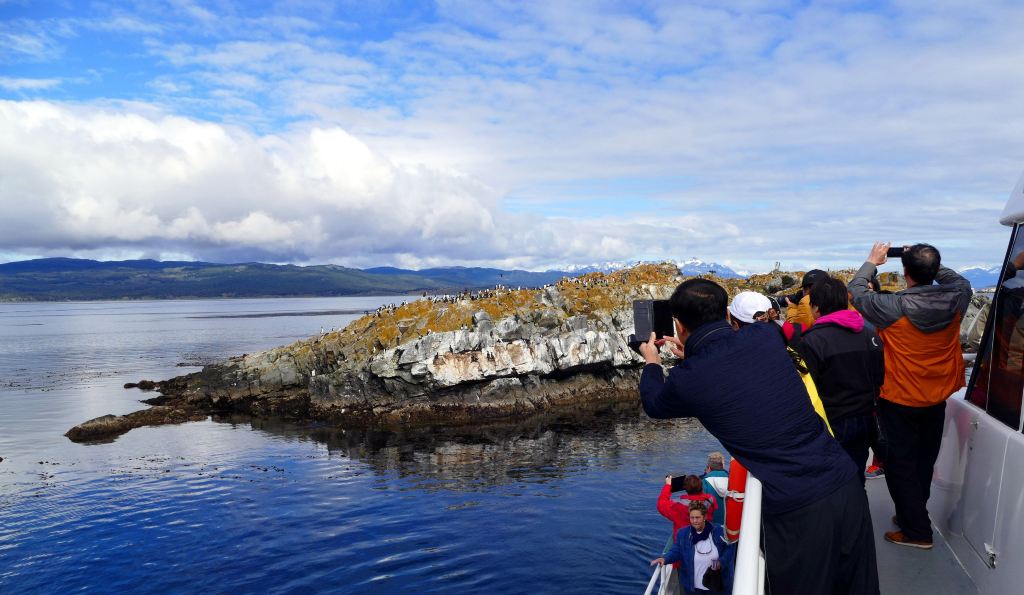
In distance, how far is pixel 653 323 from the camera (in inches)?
192

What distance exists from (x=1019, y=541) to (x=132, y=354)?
107 m

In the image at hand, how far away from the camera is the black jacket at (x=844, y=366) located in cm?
614

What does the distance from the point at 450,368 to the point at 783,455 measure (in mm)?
37549

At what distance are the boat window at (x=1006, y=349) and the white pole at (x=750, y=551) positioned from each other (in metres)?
2.97

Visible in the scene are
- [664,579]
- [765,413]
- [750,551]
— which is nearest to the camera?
[750,551]

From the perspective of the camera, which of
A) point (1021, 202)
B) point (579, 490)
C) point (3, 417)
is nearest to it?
point (1021, 202)

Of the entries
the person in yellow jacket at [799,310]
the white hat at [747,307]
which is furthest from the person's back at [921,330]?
the white hat at [747,307]

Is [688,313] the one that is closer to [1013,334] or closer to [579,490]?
[1013,334]

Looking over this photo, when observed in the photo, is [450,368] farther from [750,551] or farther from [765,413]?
[750,551]

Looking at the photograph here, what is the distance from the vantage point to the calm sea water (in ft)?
56.6

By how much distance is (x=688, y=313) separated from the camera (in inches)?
164

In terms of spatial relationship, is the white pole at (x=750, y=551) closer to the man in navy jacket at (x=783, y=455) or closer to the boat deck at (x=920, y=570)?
the man in navy jacket at (x=783, y=455)

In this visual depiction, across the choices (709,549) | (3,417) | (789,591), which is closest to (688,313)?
(789,591)

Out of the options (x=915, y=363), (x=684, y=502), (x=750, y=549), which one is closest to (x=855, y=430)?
(x=915, y=363)
